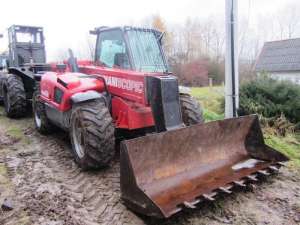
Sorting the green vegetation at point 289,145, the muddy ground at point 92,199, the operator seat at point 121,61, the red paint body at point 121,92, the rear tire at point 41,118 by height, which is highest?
the operator seat at point 121,61

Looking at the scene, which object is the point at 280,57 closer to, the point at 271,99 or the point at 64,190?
the point at 271,99

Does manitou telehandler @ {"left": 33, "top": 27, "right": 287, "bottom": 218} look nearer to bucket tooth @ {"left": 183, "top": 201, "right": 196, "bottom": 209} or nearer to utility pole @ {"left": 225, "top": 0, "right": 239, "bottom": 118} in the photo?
bucket tooth @ {"left": 183, "top": 201, "right": 196, "bottom": 209}

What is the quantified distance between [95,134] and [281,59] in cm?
2730

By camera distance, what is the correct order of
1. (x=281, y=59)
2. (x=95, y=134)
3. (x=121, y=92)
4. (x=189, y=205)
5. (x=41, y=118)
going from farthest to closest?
(x=281, y=59) → (x=41, y=118) → (x=121, y=92) → (x=95, y=134) → (x=189, y=205)

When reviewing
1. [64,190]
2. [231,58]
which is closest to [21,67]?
[231,58]

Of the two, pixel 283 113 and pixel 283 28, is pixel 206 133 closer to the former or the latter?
pixel 283 113

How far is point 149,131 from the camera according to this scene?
5.65 m

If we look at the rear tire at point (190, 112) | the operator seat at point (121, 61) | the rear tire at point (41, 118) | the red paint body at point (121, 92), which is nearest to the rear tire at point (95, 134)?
the red paint body at point (121, 92)

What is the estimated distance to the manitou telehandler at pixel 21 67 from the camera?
8375 millimetres

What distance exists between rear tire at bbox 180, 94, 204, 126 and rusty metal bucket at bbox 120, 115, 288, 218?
1.76 ft

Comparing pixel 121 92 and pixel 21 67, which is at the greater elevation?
pixel 21 67

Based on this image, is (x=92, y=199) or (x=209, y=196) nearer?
(x=209, y=196)

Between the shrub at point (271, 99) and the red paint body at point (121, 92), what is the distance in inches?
183

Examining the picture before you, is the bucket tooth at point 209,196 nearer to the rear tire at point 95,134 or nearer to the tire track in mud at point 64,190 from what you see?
the tire track in mud at point 64,190
